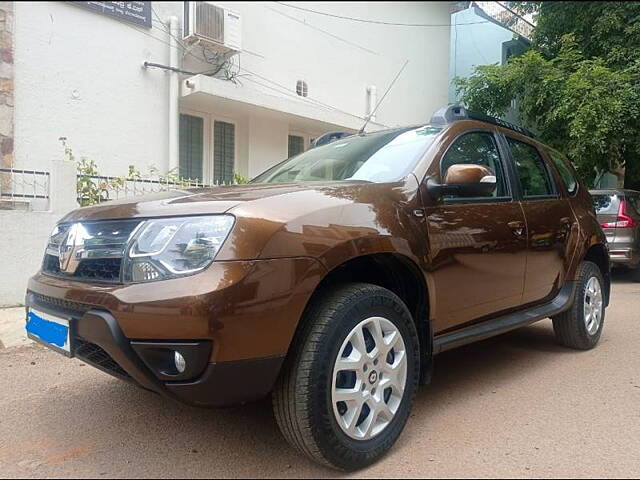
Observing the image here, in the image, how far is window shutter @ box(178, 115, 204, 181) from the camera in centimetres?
915

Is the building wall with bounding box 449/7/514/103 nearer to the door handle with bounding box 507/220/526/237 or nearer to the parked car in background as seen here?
the parked car in background

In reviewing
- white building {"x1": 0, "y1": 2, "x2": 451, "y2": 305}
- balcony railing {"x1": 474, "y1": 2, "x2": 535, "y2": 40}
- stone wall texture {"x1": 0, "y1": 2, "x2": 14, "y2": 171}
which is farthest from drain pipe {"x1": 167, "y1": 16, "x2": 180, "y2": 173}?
balcony railing {"x1": 474, "y1": 2, "x2": 535, "y2": 40}

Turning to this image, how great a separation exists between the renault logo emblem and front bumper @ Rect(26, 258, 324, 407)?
328 mm

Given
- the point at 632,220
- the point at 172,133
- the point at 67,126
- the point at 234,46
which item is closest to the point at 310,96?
the point at 234,46

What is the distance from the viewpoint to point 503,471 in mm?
2309

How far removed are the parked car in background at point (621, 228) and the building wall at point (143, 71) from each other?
4479 millimetres

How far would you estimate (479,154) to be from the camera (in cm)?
339

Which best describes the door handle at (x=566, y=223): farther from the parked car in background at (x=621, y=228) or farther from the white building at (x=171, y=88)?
the parked car in background at (x=621, y=228)

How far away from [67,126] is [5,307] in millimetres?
2960

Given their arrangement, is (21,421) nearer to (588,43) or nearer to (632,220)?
(632,220)

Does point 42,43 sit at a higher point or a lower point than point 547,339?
higher

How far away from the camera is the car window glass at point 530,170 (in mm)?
3697

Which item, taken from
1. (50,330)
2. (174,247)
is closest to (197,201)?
(174,247)

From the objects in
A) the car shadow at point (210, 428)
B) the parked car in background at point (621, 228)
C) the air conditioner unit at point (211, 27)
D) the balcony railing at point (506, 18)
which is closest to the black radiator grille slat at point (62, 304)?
the car shadow at point (210, 428)
